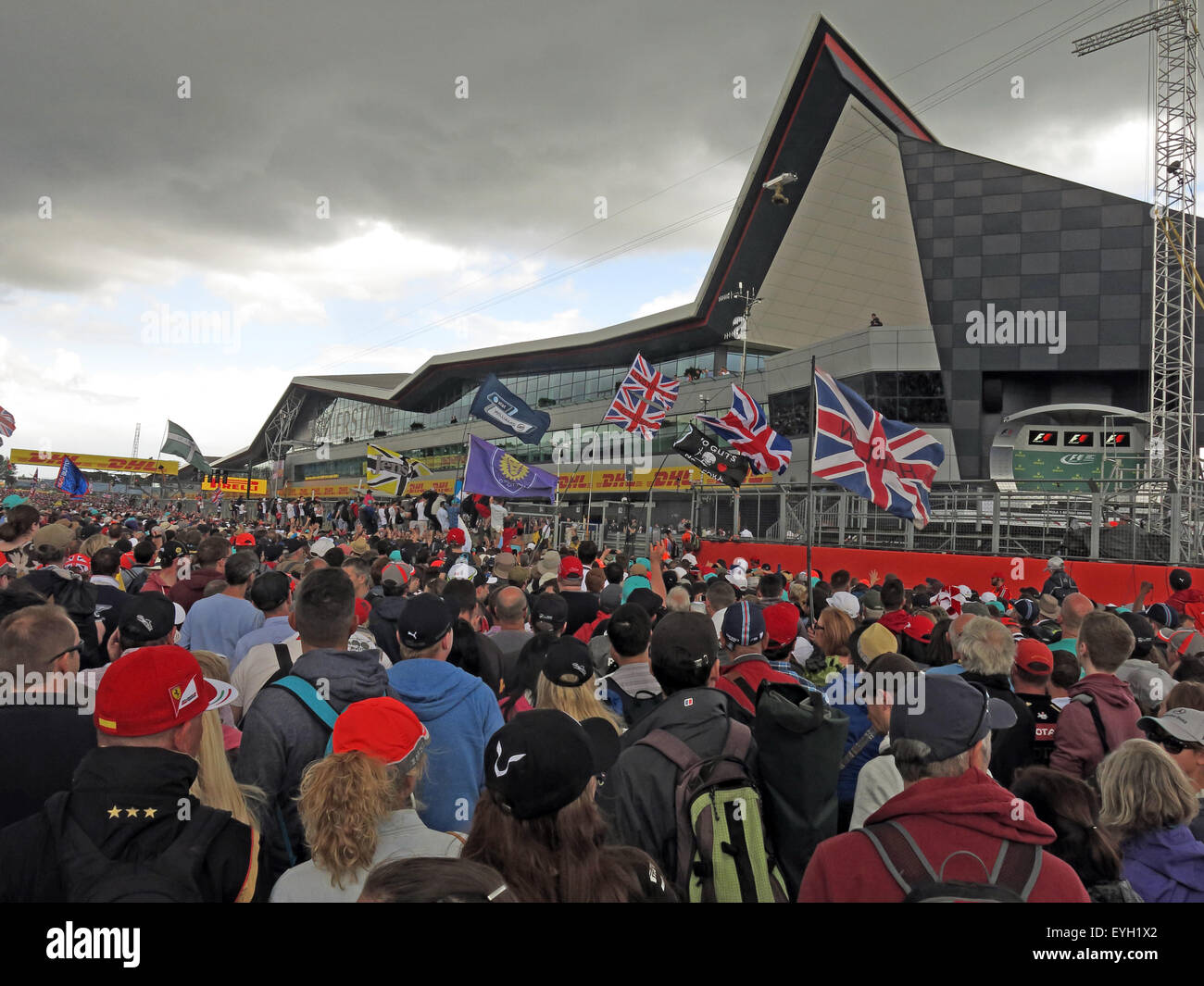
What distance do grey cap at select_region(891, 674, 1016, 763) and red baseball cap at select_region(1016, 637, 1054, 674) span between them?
240 centimetres

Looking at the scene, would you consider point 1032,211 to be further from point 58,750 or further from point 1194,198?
point 58,750

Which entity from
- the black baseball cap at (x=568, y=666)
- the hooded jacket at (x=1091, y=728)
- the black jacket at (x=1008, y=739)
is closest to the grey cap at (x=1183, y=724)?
the hooded jacket at (x=1091, y=728)

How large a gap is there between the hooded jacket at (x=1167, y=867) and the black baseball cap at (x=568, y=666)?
212 centimetres

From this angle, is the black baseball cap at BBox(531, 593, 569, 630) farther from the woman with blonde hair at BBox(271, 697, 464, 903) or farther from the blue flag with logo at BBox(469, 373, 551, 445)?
the blue flag with logo at BBox(469, 373, 551, 445)

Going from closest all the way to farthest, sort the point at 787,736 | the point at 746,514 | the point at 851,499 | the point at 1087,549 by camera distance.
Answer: the point at 787,736 → the point at 1087,549 → the point at 851,499 → the point at 746,514

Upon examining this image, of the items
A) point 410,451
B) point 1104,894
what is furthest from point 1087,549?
point 410,451

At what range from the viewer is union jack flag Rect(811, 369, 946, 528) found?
1042 cm

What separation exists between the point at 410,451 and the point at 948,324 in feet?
154

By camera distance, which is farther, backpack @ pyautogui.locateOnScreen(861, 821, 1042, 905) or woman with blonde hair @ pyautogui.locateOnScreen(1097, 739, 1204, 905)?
woman with blonde hair @ pyautogui.locateOnScreen(1097, 739, 1204, 905)

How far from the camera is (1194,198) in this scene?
34.8 meters

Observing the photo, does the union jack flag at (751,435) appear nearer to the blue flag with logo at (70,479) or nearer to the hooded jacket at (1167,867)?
the hooded jacket at (1167,867)

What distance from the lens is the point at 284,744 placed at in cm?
316

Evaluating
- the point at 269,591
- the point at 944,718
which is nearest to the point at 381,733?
the point at 944,718

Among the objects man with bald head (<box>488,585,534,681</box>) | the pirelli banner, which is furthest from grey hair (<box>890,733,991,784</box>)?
the pirelli banner
